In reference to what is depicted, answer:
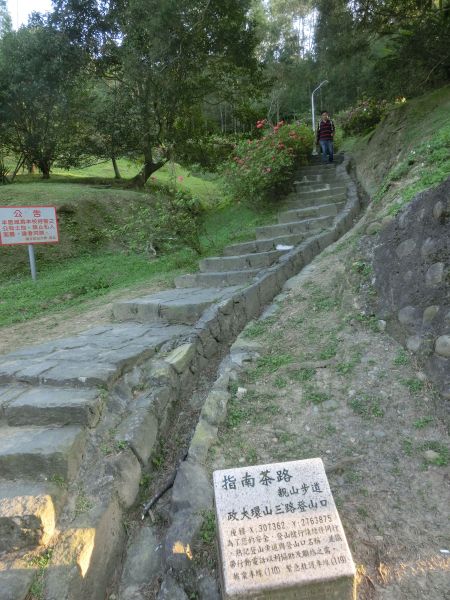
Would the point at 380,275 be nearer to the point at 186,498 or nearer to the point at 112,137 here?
the point at 186,498

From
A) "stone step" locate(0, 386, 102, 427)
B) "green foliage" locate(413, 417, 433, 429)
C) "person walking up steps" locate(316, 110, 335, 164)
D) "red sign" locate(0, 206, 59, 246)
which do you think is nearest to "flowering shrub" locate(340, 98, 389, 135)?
"person walking up steps" locate(316, 110, 335, 164)

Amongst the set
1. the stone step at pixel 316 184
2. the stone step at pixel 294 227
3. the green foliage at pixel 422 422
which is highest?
the stone step at pixel 316 184

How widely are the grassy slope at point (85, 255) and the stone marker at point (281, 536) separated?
14.5 ft

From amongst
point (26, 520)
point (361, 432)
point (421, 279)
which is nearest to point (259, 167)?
point (421, 279)

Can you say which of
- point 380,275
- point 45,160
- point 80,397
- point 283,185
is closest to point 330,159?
point 283,185

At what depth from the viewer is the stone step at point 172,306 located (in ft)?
15.6

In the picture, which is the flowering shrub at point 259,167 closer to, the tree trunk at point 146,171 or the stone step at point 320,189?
the stone step at point 320,189

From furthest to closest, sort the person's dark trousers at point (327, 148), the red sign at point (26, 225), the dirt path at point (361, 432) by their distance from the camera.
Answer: the person's dark trousers at point (327, 148) → the red sign at point (26, 225) → the dirt path at point (361, 432)

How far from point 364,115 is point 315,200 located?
6764mm

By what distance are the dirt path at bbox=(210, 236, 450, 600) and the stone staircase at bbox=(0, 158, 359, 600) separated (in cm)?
Answer: 54

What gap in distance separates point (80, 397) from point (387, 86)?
332 inches

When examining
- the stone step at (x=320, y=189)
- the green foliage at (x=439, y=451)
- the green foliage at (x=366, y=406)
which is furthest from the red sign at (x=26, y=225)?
the green foliage at (x=439, y=451)

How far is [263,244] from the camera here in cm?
687

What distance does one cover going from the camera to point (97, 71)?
11852 millimetres
